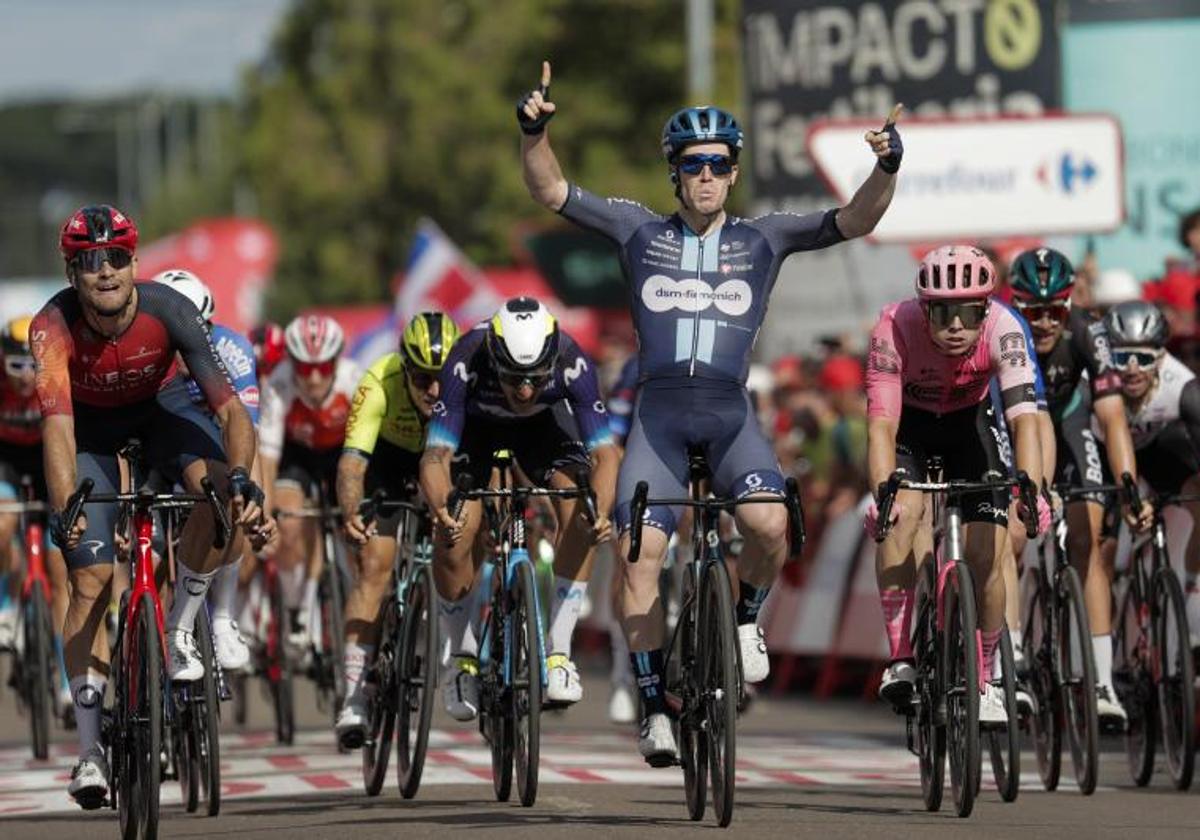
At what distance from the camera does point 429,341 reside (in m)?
13.5

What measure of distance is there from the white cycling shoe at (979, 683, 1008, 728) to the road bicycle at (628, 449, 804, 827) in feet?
3.10

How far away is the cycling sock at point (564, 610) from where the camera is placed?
1252cm

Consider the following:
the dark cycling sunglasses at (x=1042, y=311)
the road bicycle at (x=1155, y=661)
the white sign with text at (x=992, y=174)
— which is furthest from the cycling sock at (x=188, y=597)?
the white sign with text at (x=992, y=174)

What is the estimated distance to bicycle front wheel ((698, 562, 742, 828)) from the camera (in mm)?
10750

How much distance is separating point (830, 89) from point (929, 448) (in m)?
12.4

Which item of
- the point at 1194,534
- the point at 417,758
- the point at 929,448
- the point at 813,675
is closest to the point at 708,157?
the point at 929,448

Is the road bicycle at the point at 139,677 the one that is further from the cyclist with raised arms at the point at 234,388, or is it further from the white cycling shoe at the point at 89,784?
the cyclist with raised arms at the point at 234,388

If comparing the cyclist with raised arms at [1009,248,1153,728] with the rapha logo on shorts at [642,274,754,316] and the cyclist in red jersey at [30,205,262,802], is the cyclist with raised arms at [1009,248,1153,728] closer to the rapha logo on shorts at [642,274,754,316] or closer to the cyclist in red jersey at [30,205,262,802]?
the rapha logo on shorts at [642,274,754,316]

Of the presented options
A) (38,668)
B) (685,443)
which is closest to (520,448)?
(685,443)

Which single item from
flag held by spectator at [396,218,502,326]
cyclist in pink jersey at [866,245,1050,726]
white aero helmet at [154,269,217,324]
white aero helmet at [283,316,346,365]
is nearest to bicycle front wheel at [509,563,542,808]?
cyclist in pink jersey at [866,245,1050,726]

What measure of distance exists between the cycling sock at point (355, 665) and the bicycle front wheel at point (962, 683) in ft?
9.26

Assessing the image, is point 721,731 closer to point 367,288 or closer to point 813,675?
point 813,675

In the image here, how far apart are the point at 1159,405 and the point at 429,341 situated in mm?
3384

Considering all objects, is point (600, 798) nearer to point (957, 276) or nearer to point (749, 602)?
point (749, 602)
